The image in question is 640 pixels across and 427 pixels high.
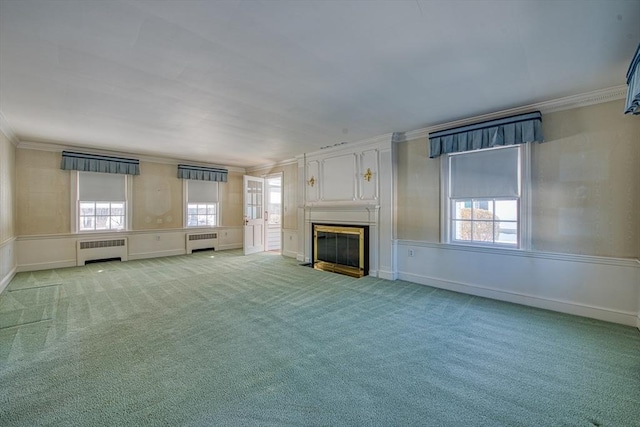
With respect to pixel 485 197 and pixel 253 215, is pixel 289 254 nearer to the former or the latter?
pixel 253 215

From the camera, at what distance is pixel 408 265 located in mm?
4914

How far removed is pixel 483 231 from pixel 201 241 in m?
6.87

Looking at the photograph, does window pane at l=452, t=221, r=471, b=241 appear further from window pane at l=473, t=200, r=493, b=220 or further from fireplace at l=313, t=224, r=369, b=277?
fireplace at l=313, t=224, r=369, b=277

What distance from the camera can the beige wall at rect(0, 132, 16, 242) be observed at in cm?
435

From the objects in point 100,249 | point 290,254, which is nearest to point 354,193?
point 290,254

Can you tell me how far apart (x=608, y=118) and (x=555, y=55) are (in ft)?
4.81

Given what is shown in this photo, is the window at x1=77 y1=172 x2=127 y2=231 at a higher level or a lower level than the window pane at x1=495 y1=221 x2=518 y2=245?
higher

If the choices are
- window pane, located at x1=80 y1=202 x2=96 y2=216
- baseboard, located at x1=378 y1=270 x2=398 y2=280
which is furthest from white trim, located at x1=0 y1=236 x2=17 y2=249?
baseboard, located at x1=378 y1=270 x2=398 y2=280

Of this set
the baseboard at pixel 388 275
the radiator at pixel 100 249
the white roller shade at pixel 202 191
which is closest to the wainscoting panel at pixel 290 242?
the white roller shade at pixel 202 191

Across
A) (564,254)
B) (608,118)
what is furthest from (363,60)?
(564,254)

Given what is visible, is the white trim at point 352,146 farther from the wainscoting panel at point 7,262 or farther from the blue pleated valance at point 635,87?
the wainscoting panel at point 7,262

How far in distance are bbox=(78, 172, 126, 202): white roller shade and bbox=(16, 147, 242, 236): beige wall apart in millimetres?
214

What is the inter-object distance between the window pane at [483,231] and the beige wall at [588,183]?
537 mm

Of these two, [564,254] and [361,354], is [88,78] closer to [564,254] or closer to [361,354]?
[361,354]
